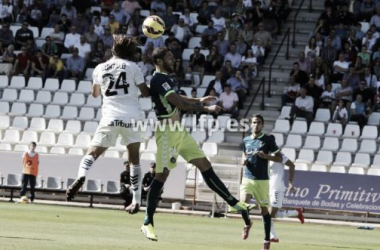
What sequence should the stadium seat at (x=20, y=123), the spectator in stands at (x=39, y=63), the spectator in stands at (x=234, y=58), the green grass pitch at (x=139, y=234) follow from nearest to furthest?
the green grass pitch at (x=139, y=234) < the stadium seat at (x=20, y=123) < the spectator in stands at (x=234, y=58) < the spectator in stands at (x=39, y=63)

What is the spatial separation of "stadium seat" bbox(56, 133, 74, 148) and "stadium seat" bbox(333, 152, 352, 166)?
320 inches

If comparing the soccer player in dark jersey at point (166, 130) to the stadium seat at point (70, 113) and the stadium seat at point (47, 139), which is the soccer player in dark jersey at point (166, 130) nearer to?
the stadium seat at point (47, 139)

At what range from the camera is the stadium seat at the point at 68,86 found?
35906mm

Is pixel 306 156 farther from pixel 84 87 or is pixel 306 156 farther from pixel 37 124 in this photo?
pixel 37 124

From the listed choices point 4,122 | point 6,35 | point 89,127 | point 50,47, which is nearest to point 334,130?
point 89,127

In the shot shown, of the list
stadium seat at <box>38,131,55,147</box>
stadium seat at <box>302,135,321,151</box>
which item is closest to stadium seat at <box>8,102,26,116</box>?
stadium seat at <box>38,131,55,147</box>

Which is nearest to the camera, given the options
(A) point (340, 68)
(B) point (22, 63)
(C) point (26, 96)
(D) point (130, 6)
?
(A) point (340, 68)

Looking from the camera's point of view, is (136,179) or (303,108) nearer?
(136,179)

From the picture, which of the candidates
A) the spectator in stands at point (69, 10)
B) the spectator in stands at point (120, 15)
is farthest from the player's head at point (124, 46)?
the spectator in stands at point (69, 10)

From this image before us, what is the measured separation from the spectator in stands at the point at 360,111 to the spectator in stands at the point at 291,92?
1970 mm

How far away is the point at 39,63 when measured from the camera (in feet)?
121

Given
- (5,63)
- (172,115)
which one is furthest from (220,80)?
(172,115)

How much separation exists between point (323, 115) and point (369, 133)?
1796 mm

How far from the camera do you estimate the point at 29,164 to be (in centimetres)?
3130
